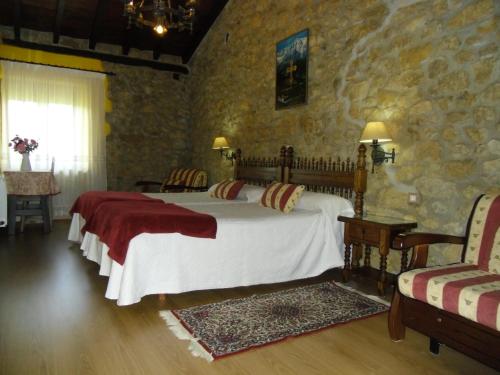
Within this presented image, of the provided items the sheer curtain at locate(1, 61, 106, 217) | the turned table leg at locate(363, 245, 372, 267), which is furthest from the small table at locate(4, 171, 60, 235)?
the turned table leg at locate(363, 245, 372, 267)

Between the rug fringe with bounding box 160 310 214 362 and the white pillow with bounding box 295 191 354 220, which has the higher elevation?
the white pillow with bounding box 295 191 354 220

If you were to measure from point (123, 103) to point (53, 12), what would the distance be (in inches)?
70.5

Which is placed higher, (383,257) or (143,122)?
(143,122)

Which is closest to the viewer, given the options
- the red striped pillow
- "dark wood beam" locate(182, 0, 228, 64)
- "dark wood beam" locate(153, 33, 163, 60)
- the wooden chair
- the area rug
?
the wooden chair

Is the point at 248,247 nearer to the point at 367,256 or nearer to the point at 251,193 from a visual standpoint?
the point at 367,256

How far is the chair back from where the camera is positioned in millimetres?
2164

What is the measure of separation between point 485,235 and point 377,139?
1.22 metres

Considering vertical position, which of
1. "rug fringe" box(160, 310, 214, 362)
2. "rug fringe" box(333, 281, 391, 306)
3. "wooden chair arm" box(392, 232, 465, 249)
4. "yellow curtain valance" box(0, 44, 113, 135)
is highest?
"yellow curtain valance" box(0, 44, 113, 135)

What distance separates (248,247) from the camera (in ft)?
9.84

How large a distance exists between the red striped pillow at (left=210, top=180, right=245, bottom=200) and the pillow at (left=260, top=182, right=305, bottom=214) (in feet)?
2.27

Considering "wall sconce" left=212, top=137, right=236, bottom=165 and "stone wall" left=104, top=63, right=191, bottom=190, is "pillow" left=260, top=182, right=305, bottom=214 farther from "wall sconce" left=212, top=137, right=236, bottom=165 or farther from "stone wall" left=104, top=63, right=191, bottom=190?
"stone wall" left=104, top=63, right=191, bottom=190

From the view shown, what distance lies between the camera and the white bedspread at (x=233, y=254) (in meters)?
2.57

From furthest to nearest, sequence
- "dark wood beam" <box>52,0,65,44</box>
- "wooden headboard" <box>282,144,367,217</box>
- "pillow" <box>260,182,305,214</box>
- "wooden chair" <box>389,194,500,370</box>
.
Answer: "dark wood beam" <box>52,0,65,44</box>
"pillow" <box>260,182,305,214</box>
"wooden headboard" <box>282,144,367,217</box>
"wooden chair" <box>389,194,500,370</box>

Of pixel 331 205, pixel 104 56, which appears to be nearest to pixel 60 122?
pixel 104 56
